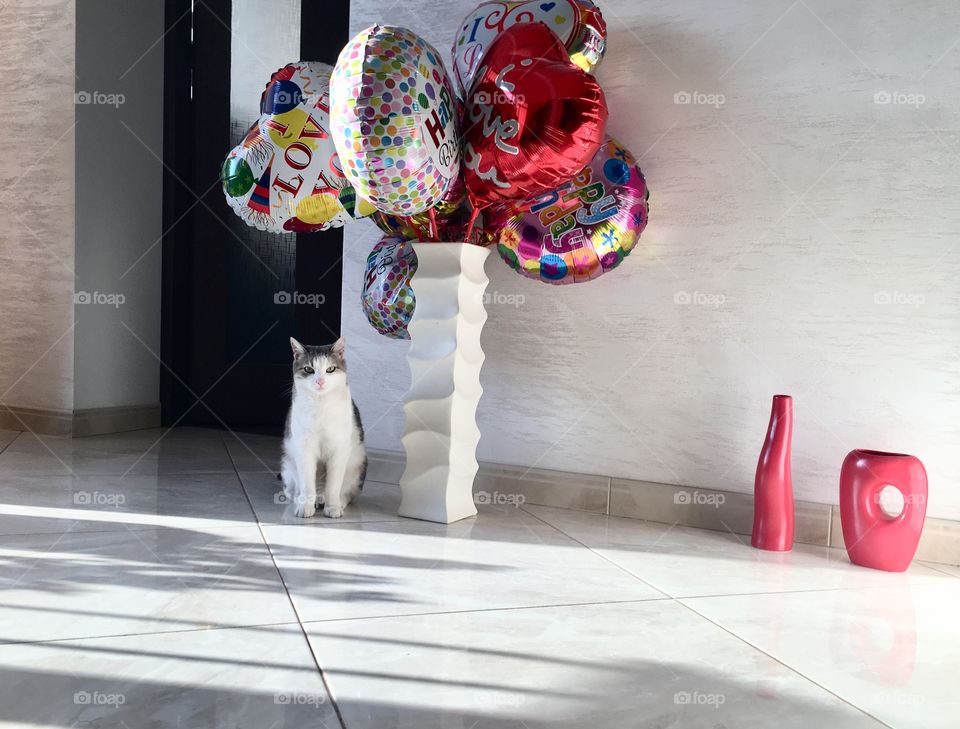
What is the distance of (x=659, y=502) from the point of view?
96.1 inches

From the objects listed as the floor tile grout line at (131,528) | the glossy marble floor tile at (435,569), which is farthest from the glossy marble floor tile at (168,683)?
the floor tile grout line at (131,528)

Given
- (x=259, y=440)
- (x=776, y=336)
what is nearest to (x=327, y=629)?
(x=776, y=336)

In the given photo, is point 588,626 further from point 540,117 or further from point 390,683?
point 540,117

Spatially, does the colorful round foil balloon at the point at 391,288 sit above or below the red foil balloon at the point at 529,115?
below

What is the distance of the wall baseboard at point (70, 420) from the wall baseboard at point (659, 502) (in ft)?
4.83

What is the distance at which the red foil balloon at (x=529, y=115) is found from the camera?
6.10ft

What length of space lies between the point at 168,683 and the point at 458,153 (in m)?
1.29

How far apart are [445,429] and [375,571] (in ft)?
1.74

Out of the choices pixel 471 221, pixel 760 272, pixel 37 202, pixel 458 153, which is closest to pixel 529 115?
pixel 458 153

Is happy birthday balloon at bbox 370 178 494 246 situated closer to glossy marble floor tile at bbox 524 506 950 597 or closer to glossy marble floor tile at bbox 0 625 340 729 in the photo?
glossy marble floor tile at bbox 524 506 950 597

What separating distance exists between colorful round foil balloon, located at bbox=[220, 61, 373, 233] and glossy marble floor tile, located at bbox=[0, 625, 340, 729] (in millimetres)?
1194

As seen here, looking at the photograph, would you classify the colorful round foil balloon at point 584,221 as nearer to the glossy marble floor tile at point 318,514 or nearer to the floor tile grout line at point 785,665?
the glossy marble floor tile at point 318,514

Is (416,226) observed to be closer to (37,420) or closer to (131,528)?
(131,528)

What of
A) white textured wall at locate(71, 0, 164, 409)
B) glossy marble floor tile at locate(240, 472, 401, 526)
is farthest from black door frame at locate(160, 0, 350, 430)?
glossy marble floor tile at locate(240, 472, 401, 526)
